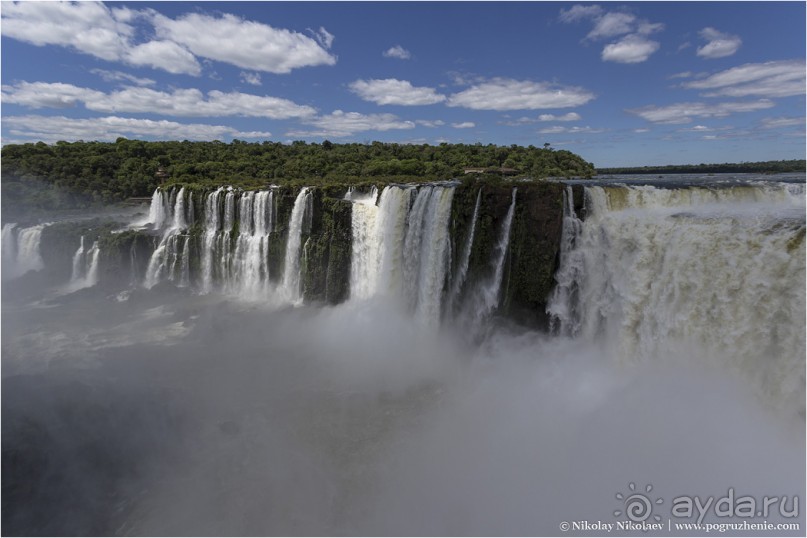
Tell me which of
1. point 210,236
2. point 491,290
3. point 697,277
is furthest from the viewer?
point 210,236

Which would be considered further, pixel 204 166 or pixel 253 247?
pixel 204 166

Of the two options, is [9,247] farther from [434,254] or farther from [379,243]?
[434,254]

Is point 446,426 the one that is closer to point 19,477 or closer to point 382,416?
point 382,416

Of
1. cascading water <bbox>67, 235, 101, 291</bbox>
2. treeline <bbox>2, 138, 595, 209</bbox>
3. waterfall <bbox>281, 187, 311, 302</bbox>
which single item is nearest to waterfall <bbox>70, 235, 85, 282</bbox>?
cascading water <bbox>67, 235, 101, 291</bbox>

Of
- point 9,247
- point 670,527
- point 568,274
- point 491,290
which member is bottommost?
point 670,527

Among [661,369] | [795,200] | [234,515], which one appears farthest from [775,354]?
[234,515]

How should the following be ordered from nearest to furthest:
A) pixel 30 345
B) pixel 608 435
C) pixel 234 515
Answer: pixel 234 515 → pixel 608 435 → pixel 30 345

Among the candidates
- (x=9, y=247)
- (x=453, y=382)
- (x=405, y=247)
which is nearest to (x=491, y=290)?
(x=453, y=382)

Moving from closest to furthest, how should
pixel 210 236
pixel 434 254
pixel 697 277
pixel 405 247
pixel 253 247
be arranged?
pixel 697 277 < pixel 434 254 < pixel 405 247 < pixel 253 247 < pixel 210 236

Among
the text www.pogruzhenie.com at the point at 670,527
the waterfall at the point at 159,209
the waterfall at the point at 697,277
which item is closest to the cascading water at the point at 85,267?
the waterfall at the point at 159,209
